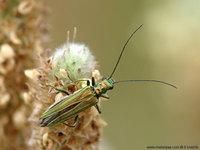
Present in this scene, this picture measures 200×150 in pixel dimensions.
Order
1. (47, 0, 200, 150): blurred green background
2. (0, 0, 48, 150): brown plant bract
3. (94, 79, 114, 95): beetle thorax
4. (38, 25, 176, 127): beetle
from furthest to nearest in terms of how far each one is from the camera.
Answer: (47, 0, 200, 150): blurred green background → (0, 0, 48, 150): brown plant bract → (94, 79, 114, 95): beetle thorax → (38, 25, 176, 127): beetle

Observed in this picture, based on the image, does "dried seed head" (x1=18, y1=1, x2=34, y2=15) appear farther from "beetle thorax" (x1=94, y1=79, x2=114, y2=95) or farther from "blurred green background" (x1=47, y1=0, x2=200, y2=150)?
"beetle thorax" (x1=94, y1=79, x2=114, y2=95)

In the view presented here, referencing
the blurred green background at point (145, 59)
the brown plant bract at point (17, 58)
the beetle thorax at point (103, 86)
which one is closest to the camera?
the beetle thorax at point (103, 86)

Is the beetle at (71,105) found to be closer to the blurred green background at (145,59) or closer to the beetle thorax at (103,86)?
the beetle thorax at (103,86)

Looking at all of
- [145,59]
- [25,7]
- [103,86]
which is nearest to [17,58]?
[25,7]

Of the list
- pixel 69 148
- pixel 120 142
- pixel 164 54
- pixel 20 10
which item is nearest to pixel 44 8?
pixel 20 10

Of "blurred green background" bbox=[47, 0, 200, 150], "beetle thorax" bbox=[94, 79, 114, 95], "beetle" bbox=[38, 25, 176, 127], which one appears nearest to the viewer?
"beetle" bbox=[38, 25, 176, 127]

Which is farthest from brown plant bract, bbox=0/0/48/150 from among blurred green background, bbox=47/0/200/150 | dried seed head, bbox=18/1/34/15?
blurred green background, bbox=47/0/200/150

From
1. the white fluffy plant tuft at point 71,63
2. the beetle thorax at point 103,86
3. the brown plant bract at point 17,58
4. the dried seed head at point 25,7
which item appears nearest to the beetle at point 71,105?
the beetle thorax at point 103,86

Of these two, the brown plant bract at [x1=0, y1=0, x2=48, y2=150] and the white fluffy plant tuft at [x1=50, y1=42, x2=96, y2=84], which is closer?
the white fluffy plant tuft at [x1=50, y1=42, x2=96, y2=84]

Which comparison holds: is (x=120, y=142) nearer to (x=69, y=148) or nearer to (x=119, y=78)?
(x=119, y=78)
